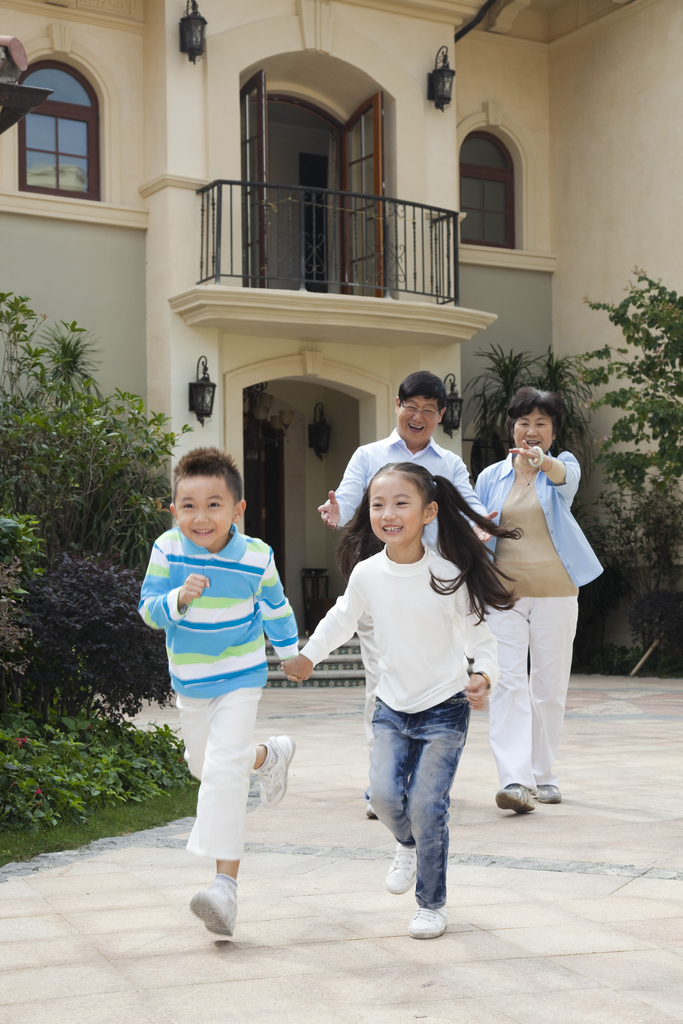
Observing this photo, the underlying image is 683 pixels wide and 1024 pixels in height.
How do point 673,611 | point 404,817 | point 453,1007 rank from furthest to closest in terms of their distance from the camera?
point 673,611 < point 404,817 < point 453,1007

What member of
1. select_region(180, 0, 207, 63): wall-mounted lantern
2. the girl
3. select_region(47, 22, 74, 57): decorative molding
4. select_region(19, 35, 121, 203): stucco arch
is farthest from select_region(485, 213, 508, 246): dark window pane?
the girl

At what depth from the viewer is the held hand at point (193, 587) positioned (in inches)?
118

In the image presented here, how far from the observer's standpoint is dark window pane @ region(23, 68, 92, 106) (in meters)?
12.0

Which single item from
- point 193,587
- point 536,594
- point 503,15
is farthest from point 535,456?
point 503,15

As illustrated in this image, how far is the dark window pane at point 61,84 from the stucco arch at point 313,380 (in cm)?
327

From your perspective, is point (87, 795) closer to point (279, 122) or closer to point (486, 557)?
point (486, 557)

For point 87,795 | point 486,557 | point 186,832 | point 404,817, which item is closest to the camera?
point 404,817

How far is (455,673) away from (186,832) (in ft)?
5.88

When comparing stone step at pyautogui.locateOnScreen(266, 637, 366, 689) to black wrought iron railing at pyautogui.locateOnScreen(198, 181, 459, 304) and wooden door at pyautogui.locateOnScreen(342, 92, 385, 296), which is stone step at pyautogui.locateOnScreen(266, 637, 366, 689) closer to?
black wrought iron railing at pyautogui.locateOnScreen(198, 181, 459, 304)

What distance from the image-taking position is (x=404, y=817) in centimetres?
320

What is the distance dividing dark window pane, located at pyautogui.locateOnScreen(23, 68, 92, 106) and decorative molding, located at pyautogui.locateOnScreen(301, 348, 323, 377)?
137 inches

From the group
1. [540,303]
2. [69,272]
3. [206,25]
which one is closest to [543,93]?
[540,303]

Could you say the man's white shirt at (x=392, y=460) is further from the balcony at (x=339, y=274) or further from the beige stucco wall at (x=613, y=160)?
the beige stucco wall at (x=613, y=160)

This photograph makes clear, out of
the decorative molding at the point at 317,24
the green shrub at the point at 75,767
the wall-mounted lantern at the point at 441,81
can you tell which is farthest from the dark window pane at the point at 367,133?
the green shrub at the point at 75,767
